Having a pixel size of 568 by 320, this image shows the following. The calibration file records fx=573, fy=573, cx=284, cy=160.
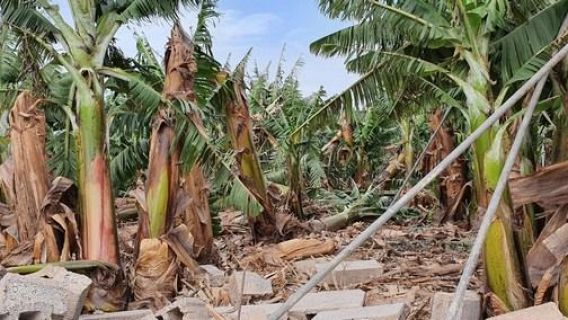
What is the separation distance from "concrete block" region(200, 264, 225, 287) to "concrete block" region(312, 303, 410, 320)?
1642 mm

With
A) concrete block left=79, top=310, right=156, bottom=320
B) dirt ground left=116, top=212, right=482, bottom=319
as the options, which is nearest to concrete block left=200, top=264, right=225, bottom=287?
dirt ground left=116, top=212, right=482, bottom=319

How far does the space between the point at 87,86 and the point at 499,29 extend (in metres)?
4.08

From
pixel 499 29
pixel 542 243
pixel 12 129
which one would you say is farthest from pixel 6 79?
pixel 542 243

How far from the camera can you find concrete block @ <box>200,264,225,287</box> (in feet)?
18.9

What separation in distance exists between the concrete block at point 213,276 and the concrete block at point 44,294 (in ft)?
5.53

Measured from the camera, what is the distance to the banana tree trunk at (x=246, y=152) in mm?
8172

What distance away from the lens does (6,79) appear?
10.1 meters

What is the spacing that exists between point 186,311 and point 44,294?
98 centimetres

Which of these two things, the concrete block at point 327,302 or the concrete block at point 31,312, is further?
the concrete block at point 327,302

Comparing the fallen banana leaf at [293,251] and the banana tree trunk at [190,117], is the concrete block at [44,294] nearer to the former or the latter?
the banana tree trunk at [190,117]

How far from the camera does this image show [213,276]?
19.4 feet

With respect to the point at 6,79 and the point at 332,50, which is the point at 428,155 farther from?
the point at 6,79

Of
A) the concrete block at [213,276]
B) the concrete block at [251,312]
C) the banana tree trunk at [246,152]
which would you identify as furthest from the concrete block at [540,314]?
the banana tree trunk at [246,152]

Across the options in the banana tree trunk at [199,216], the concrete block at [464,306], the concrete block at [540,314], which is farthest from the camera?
the banana tree trunk at [199,216]
